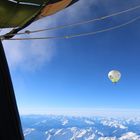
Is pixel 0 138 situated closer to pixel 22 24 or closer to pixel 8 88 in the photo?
pixel 8 88

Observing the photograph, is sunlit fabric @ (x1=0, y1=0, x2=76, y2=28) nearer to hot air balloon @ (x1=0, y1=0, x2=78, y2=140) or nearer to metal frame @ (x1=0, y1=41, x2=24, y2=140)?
hot air balloon @ (x1=0, y1=0, x2=78, y2=140)

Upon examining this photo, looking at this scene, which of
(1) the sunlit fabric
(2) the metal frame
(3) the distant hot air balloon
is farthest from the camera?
(3) the distant hot air balloon

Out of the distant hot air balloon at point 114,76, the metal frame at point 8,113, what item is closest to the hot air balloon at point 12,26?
the metal frame at point 8,113

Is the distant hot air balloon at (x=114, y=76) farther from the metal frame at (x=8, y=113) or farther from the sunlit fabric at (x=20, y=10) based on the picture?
the metal frame at (x=8, y=113)

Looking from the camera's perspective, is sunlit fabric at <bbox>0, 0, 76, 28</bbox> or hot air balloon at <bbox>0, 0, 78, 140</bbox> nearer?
hot air balloon at <bbox>0, 0, 78, 140</bbox>

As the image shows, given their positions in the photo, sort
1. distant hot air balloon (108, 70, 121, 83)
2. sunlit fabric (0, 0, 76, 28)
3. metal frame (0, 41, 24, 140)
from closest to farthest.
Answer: metal frame (0, 41, 24, 140) < sunlit fabric (0, 0, 76, 28) < distant hot air balloon (108, 70, 121, 83)

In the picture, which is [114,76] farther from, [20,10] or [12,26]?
[20,10]

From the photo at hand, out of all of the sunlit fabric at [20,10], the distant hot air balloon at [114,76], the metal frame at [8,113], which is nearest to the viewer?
the metal frame at [8,113]

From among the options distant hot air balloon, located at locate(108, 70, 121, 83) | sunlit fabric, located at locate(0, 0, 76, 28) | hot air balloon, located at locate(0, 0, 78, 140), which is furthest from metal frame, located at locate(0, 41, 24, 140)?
distant hot air balloon, located at locate(108, 70, 121, 83)

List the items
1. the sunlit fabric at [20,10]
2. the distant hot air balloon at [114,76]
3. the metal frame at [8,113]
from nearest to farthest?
the metal frame at [8,113] → the sunlit fabric at [20,10] → the distant hot air balloon at [114,76]
